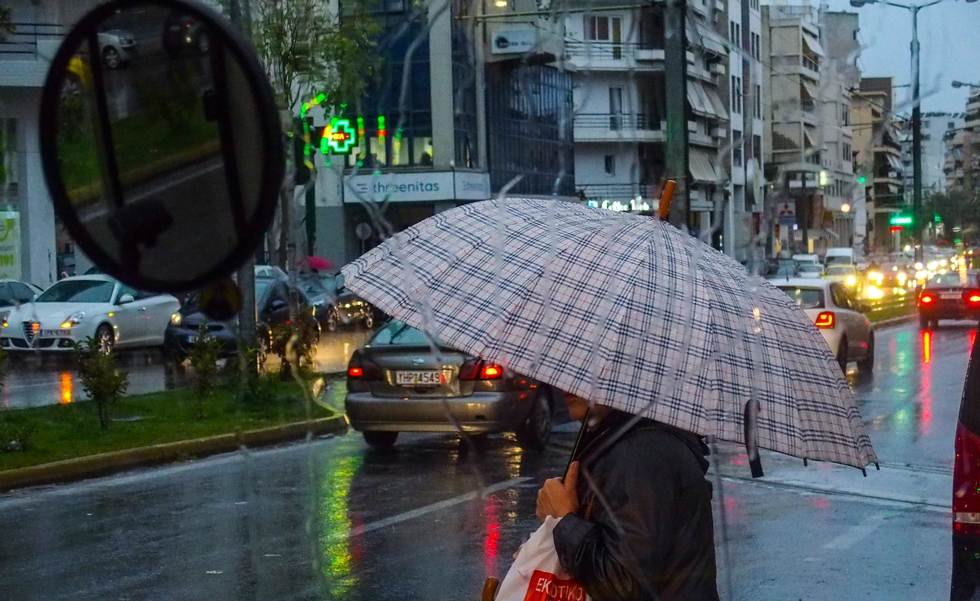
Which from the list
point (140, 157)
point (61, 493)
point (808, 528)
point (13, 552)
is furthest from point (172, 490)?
point (140, 157)

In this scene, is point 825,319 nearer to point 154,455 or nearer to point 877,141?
point 154,455

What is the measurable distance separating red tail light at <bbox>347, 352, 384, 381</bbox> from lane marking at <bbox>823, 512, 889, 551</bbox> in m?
4.57

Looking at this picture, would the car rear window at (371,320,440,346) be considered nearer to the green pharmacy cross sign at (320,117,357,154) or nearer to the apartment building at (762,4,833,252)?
the apartment building at (762,4,833,252)

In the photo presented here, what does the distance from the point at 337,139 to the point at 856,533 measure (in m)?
4.53

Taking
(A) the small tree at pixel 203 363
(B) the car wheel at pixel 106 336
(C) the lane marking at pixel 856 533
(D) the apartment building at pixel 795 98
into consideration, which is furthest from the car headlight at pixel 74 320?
(C) the lane marking at pixel 856 533

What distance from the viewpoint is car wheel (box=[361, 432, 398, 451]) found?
12.1 metres

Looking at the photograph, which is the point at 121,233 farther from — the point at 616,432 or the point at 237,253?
the point at 616,432

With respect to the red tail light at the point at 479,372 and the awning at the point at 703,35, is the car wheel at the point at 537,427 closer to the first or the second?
the red tail light at the point at 479,372

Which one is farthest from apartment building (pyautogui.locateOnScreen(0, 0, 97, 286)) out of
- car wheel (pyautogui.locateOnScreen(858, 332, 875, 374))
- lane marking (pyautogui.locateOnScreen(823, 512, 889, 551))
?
car wheel (pyautogui.locateOnScreen(858, 332, 875, 374))

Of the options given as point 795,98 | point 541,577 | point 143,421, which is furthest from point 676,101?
point 541,577

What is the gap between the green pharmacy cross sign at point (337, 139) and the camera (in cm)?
536

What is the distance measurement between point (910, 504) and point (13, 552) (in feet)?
19.8

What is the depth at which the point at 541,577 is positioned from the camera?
118 inches

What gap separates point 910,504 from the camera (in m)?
9.27
